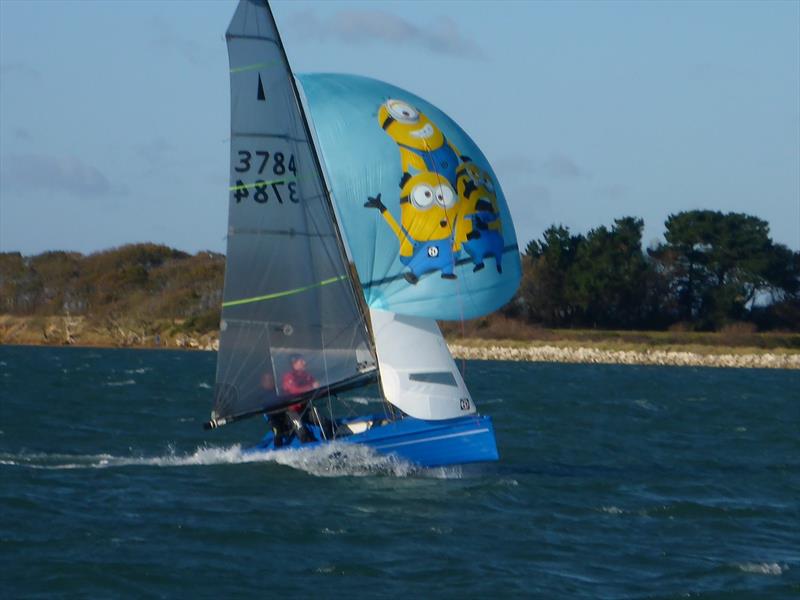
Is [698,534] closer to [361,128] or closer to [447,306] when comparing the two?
[447,306]

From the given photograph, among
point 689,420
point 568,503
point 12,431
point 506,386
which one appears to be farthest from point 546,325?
point 568,503

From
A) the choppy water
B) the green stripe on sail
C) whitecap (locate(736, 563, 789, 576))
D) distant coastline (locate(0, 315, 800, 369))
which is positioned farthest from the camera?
distant coastline (locate(0, 315, 800, 369))

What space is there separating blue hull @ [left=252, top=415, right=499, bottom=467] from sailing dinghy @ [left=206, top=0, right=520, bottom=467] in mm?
17

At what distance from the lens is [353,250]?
1939cm

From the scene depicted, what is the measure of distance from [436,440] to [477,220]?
2784mm

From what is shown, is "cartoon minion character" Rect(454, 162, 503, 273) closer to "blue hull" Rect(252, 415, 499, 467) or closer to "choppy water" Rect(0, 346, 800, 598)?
"blue hull" Rect(252, 415, 499, 467)

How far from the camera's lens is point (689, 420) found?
103 feet

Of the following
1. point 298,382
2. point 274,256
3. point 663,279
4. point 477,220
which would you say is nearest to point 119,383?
point 298,382

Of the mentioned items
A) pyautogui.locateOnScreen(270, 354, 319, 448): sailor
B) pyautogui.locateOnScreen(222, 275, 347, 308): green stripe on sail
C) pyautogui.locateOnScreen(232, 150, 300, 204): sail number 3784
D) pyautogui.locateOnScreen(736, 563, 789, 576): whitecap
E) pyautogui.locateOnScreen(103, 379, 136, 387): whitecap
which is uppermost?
pyautogui.locateOnScreen(232, 150, 300, 204): sail number 3784

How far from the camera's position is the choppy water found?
1372 cm

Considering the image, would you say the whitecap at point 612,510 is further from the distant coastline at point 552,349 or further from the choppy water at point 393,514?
the distant coastline at point 552,349

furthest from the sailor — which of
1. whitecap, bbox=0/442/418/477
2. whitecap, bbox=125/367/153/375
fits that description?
whitecap, bbox=125/367/153/375

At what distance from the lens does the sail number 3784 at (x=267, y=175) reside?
19.3 m

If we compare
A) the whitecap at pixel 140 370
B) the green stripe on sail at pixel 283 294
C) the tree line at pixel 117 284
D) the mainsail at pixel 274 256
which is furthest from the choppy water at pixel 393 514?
the tree line at pixel 117 284
